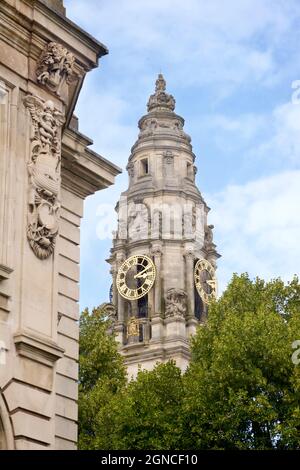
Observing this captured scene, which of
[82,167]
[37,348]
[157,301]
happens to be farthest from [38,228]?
[157,301]

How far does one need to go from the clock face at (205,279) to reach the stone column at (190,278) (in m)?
0.73

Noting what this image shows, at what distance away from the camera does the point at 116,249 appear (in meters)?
96.2

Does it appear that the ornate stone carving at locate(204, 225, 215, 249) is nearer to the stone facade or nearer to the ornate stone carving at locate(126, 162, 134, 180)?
the ornate stone carving at locate(126, 162, 134, 180)

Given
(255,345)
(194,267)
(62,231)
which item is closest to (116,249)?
(194,267)

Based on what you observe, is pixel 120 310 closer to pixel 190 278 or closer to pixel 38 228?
pixel 190 278

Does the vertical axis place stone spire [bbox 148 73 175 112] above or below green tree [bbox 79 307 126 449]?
above

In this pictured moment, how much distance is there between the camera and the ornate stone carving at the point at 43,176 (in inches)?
788

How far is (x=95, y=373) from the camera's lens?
→ 170ft

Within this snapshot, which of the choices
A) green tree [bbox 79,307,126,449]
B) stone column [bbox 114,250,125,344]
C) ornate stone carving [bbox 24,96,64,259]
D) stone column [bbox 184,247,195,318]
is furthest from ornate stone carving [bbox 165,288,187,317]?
ornate stone carving [bbox 24,96,64,259]

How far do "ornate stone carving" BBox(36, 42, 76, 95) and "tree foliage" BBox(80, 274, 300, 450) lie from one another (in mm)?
20001

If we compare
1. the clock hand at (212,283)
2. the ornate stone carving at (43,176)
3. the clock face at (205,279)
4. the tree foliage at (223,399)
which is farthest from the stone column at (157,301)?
the ornate stone carving at (43,176)

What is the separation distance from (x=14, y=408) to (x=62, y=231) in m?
5.21

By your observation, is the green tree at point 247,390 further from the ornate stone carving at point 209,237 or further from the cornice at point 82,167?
the ornate stone carving at point 209,237

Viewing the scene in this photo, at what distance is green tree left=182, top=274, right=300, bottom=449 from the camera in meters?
39.4
